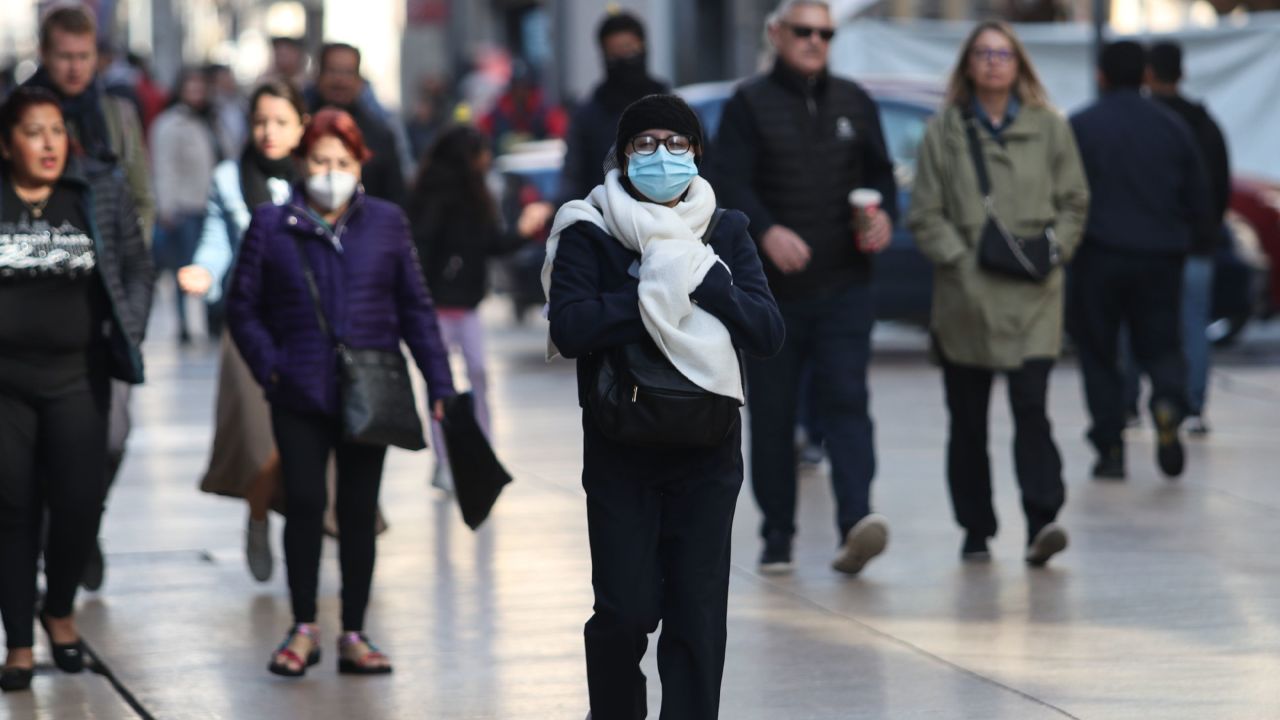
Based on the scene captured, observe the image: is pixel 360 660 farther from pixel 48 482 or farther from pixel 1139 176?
pixel 1139 176

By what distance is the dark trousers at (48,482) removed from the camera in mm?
6598

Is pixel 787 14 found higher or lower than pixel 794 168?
higher

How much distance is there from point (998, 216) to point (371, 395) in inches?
104

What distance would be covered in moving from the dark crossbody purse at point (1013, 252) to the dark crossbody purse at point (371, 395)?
2.40 metres

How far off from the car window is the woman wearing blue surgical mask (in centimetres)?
968

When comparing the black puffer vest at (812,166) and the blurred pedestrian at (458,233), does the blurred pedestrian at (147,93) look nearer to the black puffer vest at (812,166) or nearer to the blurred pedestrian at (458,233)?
the blurred pedestrian at (458,233)

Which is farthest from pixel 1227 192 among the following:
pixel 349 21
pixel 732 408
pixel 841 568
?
pixel 349 21

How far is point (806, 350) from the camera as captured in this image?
8211mm

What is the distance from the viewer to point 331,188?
669cm

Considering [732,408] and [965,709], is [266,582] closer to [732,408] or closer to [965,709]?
[965,709]

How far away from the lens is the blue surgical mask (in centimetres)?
500

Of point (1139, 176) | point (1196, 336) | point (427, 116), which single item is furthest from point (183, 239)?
point (1139, 176)

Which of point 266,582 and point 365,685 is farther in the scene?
point 266,582

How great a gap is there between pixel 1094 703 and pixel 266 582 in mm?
3251
